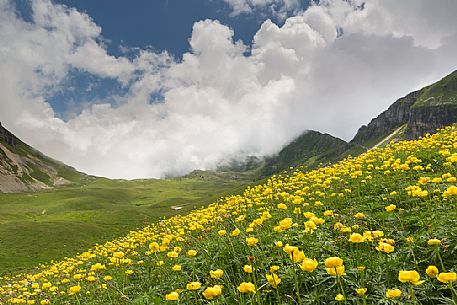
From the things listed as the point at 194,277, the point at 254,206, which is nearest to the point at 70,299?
the point at 194,277

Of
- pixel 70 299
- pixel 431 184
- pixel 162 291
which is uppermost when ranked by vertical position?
pixel 431 184

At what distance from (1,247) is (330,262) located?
215 ft

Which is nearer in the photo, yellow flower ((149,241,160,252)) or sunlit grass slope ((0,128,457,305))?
sunlit grass slope ((0,128,457,305))

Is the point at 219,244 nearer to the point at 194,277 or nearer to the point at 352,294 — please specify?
the point at 194,277

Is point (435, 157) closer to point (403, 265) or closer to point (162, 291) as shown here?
point (403, 265)

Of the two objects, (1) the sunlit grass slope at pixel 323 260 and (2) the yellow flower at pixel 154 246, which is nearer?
(1) the sunlit grass slope at pixel 323 260

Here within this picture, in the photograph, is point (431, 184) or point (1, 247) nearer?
point (431, 184)

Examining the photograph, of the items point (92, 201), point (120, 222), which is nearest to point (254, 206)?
point (120, 222)

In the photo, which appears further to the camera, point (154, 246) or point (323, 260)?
point (154, 246)

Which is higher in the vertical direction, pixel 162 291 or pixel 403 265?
pixel 403 265

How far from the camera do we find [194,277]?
6746 mm

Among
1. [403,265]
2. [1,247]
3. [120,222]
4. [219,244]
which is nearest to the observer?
[403,265]

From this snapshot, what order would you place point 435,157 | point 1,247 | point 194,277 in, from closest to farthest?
point 194,277, point 435,157, point 1,247

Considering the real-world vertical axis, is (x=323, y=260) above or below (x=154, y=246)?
below
